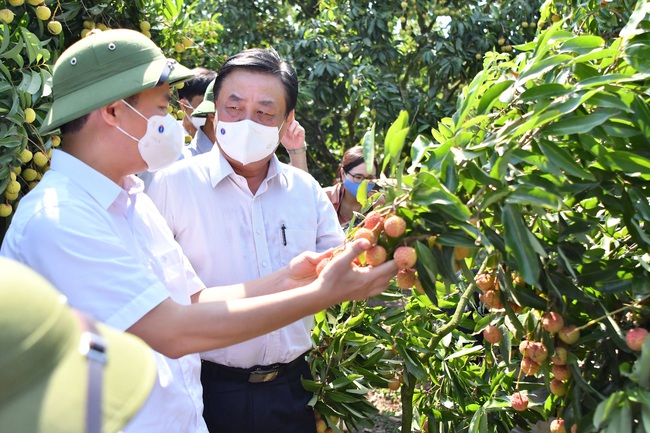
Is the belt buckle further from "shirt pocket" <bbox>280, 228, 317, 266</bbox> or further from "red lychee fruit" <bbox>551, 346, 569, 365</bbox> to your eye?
"red lychee fruit" <bbox>551, 346, 569, 365</bbox>

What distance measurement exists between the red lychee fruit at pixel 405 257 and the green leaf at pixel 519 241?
0.58 ft

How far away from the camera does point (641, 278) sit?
1.50 meters

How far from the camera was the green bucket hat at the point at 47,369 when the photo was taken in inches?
30.2

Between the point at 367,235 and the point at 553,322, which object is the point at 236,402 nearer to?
the point at 367,235

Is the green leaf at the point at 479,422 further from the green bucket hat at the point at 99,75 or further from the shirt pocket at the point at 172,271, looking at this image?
the green bucket hat at the point at 99,75

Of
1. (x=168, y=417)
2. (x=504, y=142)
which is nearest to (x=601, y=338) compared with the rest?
(x=504, y=142)

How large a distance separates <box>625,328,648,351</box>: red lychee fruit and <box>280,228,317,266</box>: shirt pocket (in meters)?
1.01

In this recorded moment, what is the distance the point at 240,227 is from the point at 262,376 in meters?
0.42

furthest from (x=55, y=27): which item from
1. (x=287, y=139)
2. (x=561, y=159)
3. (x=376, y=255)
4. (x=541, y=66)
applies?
(x=561, y=159)

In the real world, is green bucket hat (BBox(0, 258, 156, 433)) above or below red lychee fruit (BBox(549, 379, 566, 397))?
above

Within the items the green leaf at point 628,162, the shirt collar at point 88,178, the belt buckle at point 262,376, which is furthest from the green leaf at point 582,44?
the belt buckle at point 262,376

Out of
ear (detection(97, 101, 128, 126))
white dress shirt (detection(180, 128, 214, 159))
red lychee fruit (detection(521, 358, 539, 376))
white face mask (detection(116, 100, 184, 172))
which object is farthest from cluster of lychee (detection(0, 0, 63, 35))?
red lychee fruit (detection(521, 358, 539, 376))

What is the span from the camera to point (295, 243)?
7.25 ft

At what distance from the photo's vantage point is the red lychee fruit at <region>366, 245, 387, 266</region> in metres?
1.52
